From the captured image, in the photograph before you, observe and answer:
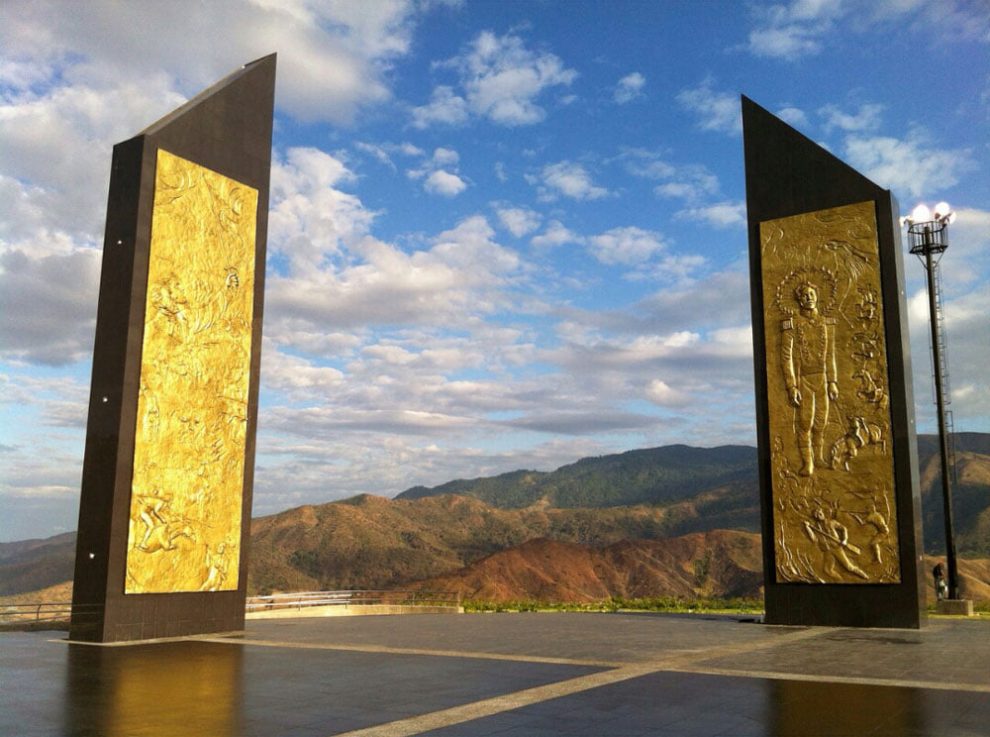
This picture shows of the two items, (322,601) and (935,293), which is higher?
(935,293)

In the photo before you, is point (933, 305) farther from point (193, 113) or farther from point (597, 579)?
point (597, 579)

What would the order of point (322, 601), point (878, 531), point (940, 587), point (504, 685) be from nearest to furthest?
point (504, 685) < point (878, 531) < point (940, 587) < point (322, 601)

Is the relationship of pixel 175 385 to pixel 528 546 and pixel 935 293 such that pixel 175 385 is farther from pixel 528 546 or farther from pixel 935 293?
pixel 528 546

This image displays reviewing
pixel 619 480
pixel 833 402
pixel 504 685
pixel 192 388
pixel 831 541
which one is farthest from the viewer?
pixel 619 480

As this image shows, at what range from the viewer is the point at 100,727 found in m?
6.92

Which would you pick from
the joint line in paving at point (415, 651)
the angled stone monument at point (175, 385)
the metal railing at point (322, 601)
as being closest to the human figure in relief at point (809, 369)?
the joint line in paving at point (415, 651)

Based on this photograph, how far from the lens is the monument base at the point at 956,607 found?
69.1 ft

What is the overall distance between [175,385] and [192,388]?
38 cm

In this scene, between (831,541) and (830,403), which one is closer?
(831,541)

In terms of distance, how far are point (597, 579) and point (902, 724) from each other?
48454 millimetres

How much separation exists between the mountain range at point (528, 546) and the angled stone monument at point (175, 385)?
3417cm

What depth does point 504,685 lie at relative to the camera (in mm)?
9227

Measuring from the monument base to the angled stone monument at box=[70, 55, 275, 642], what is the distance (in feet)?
56.8

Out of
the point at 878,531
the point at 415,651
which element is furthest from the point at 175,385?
the point at 878,531
